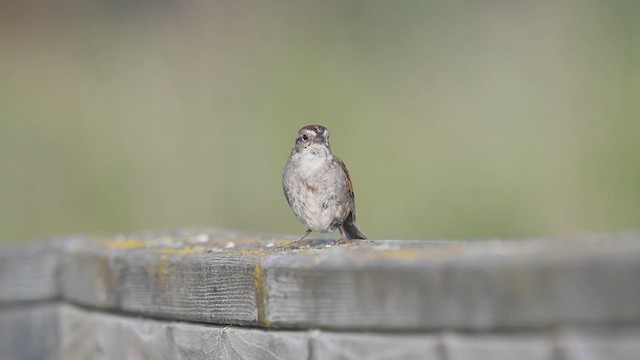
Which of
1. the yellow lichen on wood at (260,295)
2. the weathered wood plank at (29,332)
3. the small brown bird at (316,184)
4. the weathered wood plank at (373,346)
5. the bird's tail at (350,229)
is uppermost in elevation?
the small brown bird at (316,184)

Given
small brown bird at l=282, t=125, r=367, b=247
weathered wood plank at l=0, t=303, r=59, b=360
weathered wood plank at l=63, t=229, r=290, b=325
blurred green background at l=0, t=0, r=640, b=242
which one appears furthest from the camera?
blurred green background at l=0, t=0, r=640, b=242

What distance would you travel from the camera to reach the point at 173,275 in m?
4.27

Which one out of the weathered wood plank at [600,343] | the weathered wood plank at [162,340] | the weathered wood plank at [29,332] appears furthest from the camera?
the weathered wood plank at [29,332]

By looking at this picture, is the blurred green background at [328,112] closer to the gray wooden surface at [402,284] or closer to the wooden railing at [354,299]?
the wooden railing at [354,299]

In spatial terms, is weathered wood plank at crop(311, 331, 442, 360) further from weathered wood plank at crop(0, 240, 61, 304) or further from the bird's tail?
weathered wood plank at crop(0, 240, 61, 304)

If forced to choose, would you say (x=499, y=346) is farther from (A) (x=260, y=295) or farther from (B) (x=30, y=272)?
(B) (x=30, y=272)

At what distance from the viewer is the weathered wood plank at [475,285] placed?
2838mm

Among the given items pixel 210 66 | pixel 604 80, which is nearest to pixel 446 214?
pixel 604 80

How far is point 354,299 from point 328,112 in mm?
5404

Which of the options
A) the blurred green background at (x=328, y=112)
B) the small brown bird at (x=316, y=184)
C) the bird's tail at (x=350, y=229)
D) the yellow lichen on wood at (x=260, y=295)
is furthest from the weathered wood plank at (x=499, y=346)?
the blurred green background at (x=328, y=112)

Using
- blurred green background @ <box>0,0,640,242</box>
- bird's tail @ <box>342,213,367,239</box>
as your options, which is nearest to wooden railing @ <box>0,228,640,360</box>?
bird's tail @ <box>342,213,367,239</box>

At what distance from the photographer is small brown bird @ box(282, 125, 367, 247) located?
4.79 metres

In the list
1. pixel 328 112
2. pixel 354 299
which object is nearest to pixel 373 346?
pixel 354 299

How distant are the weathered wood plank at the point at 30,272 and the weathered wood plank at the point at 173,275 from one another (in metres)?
0.11
